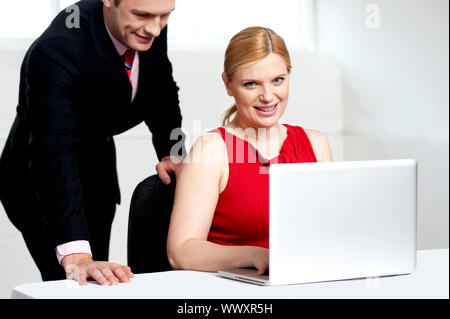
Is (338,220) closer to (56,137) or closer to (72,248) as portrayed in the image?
(72,248)

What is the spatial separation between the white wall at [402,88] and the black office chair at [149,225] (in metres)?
2.23

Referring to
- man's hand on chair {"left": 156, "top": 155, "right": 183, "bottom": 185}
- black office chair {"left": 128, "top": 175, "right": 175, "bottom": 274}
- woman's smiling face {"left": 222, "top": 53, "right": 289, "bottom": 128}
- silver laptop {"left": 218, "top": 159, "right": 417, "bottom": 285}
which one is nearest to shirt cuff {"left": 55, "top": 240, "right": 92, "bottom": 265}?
black office chair {"left": 128, "top": 175, "right": 175, "bottom": 274}

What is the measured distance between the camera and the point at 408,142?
387cm

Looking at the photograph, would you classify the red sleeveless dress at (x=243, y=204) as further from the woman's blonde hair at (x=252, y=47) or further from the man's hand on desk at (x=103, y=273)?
the man's hand on desk at (x=103, y=273)

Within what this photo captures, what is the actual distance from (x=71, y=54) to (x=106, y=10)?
0.19m

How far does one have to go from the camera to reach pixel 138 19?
1.96 metres

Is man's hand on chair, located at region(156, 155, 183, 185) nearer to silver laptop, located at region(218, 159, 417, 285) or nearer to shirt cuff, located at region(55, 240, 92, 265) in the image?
shirt cuff, located at region(55, 240, 92, 265)

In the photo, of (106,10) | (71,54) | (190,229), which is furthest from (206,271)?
(106,10)

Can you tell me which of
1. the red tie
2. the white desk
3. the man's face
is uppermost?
the man's face

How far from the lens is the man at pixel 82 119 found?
1750mm

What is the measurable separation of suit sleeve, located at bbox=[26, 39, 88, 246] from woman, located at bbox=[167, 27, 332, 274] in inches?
10.0

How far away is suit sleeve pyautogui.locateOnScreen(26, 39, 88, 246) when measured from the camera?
1717 mm

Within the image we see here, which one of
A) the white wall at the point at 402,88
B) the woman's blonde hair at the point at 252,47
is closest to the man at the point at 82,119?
the woman's blonde hair at the point at 252,47

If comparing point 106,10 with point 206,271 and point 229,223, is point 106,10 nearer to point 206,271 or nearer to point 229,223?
point 229,223
